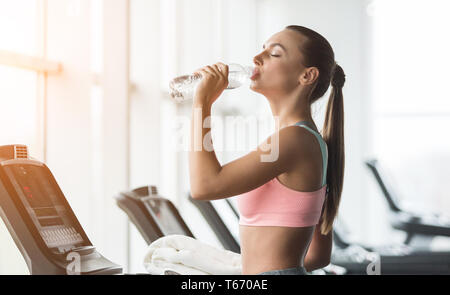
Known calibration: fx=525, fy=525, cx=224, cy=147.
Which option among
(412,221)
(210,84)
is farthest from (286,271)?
(412,221)

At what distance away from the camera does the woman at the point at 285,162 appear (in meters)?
0.96

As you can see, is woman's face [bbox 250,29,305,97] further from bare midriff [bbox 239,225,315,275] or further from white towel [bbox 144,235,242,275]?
white towel [bbox 144,235,242,275]

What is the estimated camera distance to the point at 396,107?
4934mm

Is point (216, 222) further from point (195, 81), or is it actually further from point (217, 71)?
point (217, 71)

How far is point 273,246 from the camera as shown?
1006mm

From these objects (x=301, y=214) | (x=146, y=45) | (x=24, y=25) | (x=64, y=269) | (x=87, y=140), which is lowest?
(x=64, y=269)

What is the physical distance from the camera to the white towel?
1.22m

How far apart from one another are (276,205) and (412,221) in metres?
3.29

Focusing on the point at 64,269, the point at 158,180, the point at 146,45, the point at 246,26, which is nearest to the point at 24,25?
the point at 64,269

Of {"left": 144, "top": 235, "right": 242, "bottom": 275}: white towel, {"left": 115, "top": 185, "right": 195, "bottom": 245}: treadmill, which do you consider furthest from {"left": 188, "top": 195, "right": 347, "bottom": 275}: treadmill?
{"left": 144, "top": 235, "right": 242, "bottom": 275}: white towel

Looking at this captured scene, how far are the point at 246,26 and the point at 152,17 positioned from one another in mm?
529

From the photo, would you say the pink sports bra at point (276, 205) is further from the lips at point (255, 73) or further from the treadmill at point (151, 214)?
the treadmill at point (151, 214)

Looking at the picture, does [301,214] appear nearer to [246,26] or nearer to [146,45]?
[146,45]

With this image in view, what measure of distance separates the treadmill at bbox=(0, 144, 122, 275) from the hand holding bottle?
475 mm
